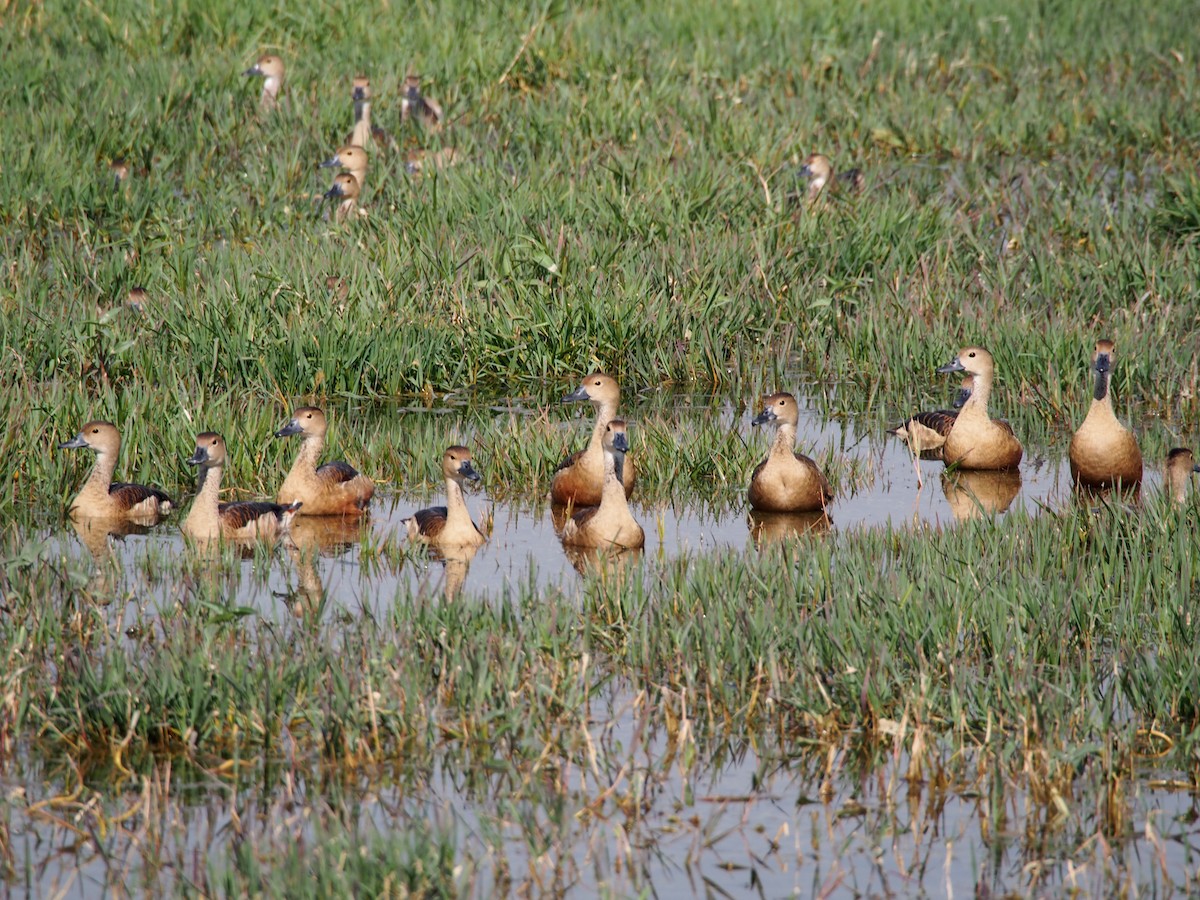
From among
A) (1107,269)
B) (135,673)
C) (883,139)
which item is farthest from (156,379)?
(883,139)

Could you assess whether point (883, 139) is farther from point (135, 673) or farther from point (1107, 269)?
point (135, 673)

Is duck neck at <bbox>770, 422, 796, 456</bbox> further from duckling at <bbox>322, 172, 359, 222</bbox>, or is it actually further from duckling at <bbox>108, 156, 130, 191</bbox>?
duckling at <bbox>108, 156, 130, 191</bbox>

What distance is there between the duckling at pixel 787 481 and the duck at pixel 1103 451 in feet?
4.93

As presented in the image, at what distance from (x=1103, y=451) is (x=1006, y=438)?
806mm

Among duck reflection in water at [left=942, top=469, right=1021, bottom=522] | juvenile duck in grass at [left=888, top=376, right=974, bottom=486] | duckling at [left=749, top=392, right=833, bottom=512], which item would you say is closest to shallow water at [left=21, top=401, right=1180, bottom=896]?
duckling at [left=749, top=392, right=833, bottom=512]

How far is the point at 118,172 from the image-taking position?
45.1ft

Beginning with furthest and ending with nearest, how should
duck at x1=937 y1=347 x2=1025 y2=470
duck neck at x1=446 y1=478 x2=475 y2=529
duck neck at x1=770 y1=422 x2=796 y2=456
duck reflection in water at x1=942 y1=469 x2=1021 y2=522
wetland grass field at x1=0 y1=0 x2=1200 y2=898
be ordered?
duck at x1=937 y1=347 x2=1025 y2=470 < duck reflection in water at x1=942 y1=469 x2=1021 y2=522 < duck neck at x1=770 y1=422 x2=796 y2=456 < duck neck at x1=446 y1=478 x2=475 y2=529 < wetland grass field at x1=0 y1=0 x2=1200 y2=898

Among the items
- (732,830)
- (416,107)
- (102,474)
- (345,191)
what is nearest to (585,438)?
(102,474)

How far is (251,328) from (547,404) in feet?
6.59

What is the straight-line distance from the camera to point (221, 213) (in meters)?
13.4

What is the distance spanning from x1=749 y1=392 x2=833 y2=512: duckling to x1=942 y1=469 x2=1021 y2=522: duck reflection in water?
80cm

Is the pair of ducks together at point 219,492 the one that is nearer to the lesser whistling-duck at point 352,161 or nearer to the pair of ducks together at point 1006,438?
the pair of ducks together at point 1006,438

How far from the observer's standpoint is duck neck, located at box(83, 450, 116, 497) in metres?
9.15

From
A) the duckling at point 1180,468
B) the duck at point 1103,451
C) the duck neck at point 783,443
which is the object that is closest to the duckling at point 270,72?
the duck neck at point 783,443
